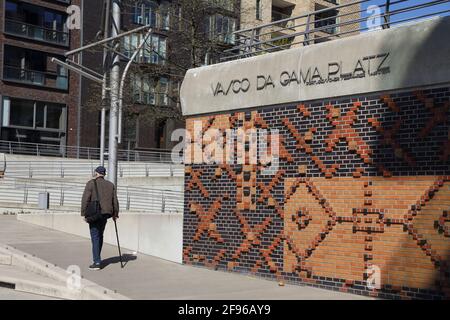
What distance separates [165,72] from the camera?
21.3 meters

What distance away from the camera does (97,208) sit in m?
10.6

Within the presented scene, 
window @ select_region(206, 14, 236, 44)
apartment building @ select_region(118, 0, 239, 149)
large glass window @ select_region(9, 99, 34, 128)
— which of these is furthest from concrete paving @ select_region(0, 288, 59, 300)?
large glass window @ select_region(9, 99, 34, 128)

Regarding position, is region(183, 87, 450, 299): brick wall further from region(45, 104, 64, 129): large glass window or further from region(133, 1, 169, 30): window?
region(45, 104, 64, 129): large glass window

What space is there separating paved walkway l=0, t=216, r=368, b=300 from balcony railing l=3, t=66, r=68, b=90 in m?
25.8

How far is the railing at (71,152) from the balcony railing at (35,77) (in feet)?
12.9

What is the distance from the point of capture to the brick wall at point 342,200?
8.30 m

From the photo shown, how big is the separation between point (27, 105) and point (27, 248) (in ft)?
90.4

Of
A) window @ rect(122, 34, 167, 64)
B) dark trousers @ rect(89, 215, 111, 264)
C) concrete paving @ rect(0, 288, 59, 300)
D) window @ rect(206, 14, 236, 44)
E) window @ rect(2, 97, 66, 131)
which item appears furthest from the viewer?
window @ rect(2, 97, 66, 131)

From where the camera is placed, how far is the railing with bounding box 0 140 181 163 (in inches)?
1438

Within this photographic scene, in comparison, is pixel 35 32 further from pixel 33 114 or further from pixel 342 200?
pixel 342 200

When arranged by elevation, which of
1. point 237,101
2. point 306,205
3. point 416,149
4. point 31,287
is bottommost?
point 31,287

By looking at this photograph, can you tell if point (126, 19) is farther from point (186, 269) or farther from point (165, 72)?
point (186, 269)

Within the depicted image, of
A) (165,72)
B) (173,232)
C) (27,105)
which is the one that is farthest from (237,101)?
(27,105)

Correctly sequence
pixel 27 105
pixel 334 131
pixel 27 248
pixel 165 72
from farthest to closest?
pixel 27 105 → pixel 165 72 → pixel 27 248 → pixel 334 131
